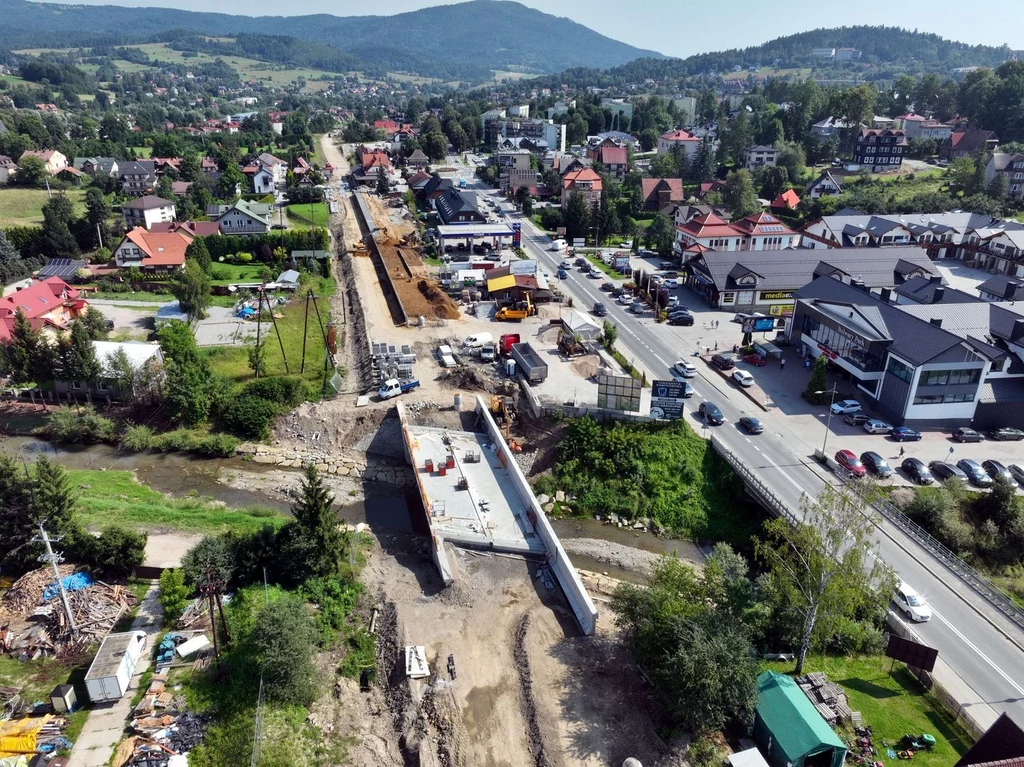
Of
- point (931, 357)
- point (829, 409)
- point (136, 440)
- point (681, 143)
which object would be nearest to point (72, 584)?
point (136, 440)

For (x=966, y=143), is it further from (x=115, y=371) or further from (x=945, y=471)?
(x=115, y=371)

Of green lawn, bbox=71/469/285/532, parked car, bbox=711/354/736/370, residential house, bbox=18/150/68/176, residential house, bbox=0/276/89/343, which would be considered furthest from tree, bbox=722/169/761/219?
residential house, bbox=18/150/68/176

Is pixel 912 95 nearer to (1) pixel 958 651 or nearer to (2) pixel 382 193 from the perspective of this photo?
(2) pixel 382 193

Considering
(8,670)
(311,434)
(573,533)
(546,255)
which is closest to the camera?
(8,670)

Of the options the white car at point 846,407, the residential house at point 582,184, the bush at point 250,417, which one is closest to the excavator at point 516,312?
the bush at point 250,417

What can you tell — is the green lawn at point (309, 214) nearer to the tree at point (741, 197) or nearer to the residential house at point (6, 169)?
the residential house at point (6, 169)

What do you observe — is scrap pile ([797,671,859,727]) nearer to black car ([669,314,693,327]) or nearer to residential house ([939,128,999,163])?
black car ([669,314,693,327])

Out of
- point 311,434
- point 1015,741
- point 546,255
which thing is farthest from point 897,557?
point 546,255
